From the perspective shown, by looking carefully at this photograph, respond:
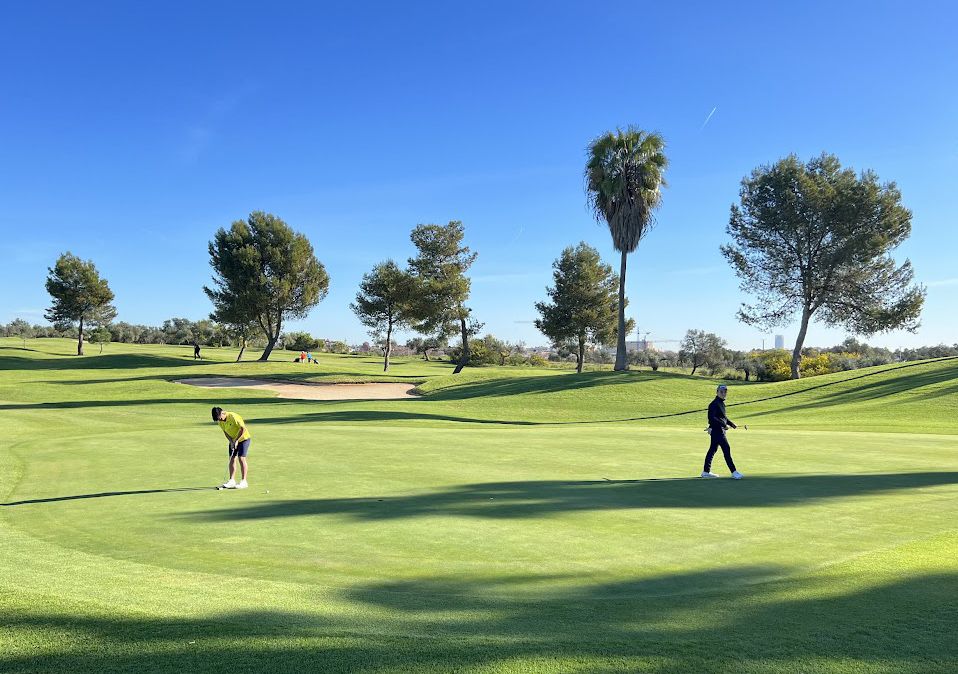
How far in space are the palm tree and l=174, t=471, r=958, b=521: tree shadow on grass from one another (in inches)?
1124

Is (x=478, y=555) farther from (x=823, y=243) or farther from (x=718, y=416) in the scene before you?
(x=823, y=243)

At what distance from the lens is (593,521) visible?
9727 mm

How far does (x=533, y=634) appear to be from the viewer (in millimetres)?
5215

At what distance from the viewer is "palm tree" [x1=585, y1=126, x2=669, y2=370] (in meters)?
40.4

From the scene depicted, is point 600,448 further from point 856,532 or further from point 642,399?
point 642,399

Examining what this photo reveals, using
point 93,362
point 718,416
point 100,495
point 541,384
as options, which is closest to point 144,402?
point 541,384

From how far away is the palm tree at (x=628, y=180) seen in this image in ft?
133

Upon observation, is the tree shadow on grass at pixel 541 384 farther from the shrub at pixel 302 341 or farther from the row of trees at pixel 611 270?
the shrub at pixel 302 341

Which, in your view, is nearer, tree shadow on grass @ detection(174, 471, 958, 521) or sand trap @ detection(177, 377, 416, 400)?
tree shadow on grass @ detection(174, 471, 958, 521)

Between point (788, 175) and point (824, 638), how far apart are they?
4757 cm

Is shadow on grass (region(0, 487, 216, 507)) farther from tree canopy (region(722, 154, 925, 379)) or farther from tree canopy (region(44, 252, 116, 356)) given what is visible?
tree canopy (region(44, 252, 116, 356))

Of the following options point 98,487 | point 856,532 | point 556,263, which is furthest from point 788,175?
point 98,487

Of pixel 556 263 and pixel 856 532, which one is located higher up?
pixel 556 263

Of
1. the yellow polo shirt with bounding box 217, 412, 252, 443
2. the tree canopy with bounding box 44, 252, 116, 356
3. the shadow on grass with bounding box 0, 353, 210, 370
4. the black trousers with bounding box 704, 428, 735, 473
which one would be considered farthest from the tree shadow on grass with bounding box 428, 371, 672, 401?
the tree canopy with bounding box 44, 252, 116, 356
